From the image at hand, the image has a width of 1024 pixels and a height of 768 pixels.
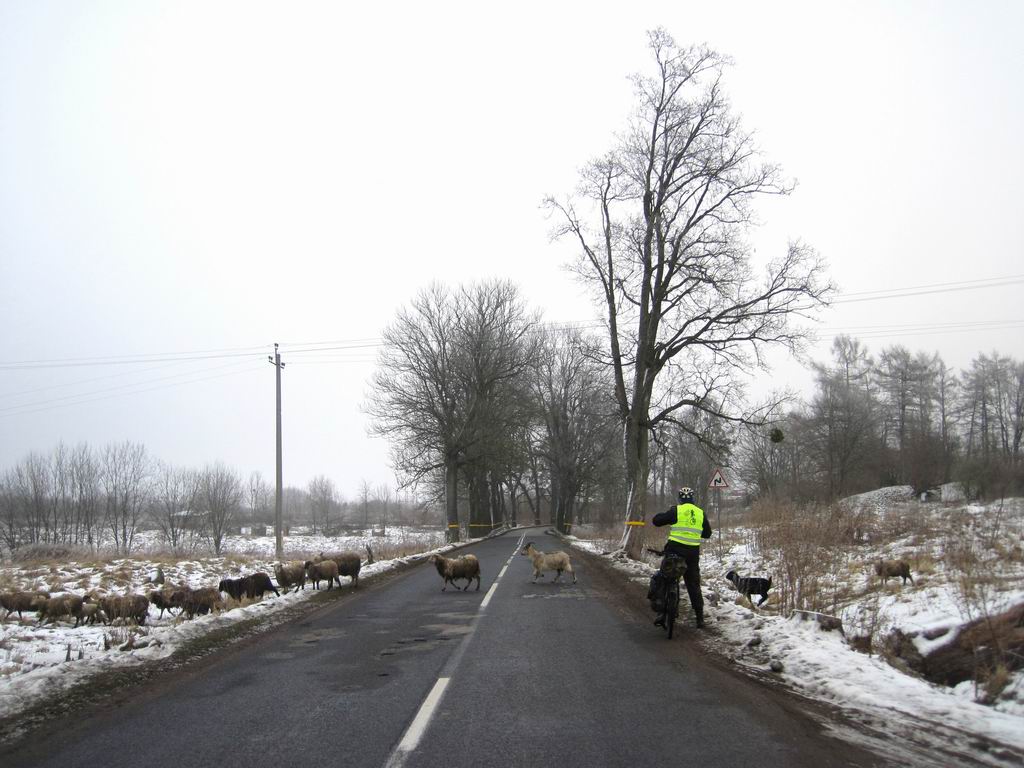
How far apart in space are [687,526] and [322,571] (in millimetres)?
9428

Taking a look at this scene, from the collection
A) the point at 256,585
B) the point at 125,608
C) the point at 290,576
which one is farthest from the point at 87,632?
the point at 290,576

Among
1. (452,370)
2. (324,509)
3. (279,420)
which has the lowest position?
(324,509)

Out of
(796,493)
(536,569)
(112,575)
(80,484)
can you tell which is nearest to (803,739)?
(536,569)

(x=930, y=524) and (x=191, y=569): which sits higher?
(x=930, y=524)

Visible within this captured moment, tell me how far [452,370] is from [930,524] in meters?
31.0

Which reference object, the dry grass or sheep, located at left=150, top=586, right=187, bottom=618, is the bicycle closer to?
the dry grass

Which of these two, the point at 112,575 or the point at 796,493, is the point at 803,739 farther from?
the point at 796,493

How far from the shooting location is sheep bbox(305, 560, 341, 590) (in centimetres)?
1590

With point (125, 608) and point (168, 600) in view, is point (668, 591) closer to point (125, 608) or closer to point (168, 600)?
point (125, 608)

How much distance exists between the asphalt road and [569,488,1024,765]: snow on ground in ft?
1.91

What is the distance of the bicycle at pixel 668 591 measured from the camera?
948 cm

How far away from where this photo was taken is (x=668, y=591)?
959 centimetres

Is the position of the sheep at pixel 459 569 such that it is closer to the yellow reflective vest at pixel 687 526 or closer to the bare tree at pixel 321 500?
the yellow reflective vest at pixel 687 526

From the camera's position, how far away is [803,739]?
5.14m
